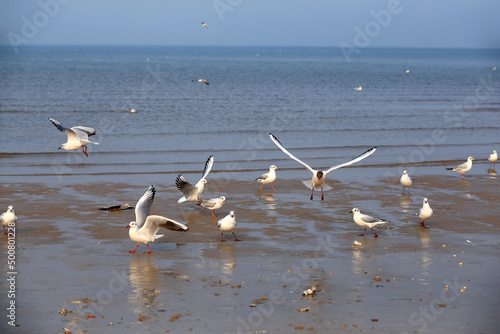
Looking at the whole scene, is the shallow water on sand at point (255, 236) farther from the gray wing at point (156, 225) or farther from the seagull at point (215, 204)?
the gray wing at point (156, 225)

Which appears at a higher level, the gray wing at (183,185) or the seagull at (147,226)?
the gray wing at (183,185)

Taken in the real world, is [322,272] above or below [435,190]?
below

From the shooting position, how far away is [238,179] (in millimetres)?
21781

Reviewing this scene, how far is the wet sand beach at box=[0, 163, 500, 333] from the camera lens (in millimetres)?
9891

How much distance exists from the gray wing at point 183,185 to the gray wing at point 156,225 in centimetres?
323

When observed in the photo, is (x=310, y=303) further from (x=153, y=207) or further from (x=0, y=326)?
(x=153, y=207)

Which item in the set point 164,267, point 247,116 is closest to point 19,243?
point 164,267

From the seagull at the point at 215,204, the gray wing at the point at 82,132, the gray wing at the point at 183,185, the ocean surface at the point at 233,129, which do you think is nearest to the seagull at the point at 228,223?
the seagull at the point at 215,204

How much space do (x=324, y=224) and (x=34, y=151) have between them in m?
15.6

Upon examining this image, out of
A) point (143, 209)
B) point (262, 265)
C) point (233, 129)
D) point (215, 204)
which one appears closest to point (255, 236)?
point (215, 204)

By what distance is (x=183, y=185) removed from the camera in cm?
1683

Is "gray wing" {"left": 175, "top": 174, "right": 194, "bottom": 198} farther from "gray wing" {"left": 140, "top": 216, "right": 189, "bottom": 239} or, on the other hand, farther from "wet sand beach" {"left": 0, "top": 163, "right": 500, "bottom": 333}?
"gray wing" {"left": 140, "top": 216, "right": 189, "bottom": 239}

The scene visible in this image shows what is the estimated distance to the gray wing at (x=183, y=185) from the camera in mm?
16734

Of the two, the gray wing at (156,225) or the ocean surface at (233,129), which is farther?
the ocean surface at (233,129)
